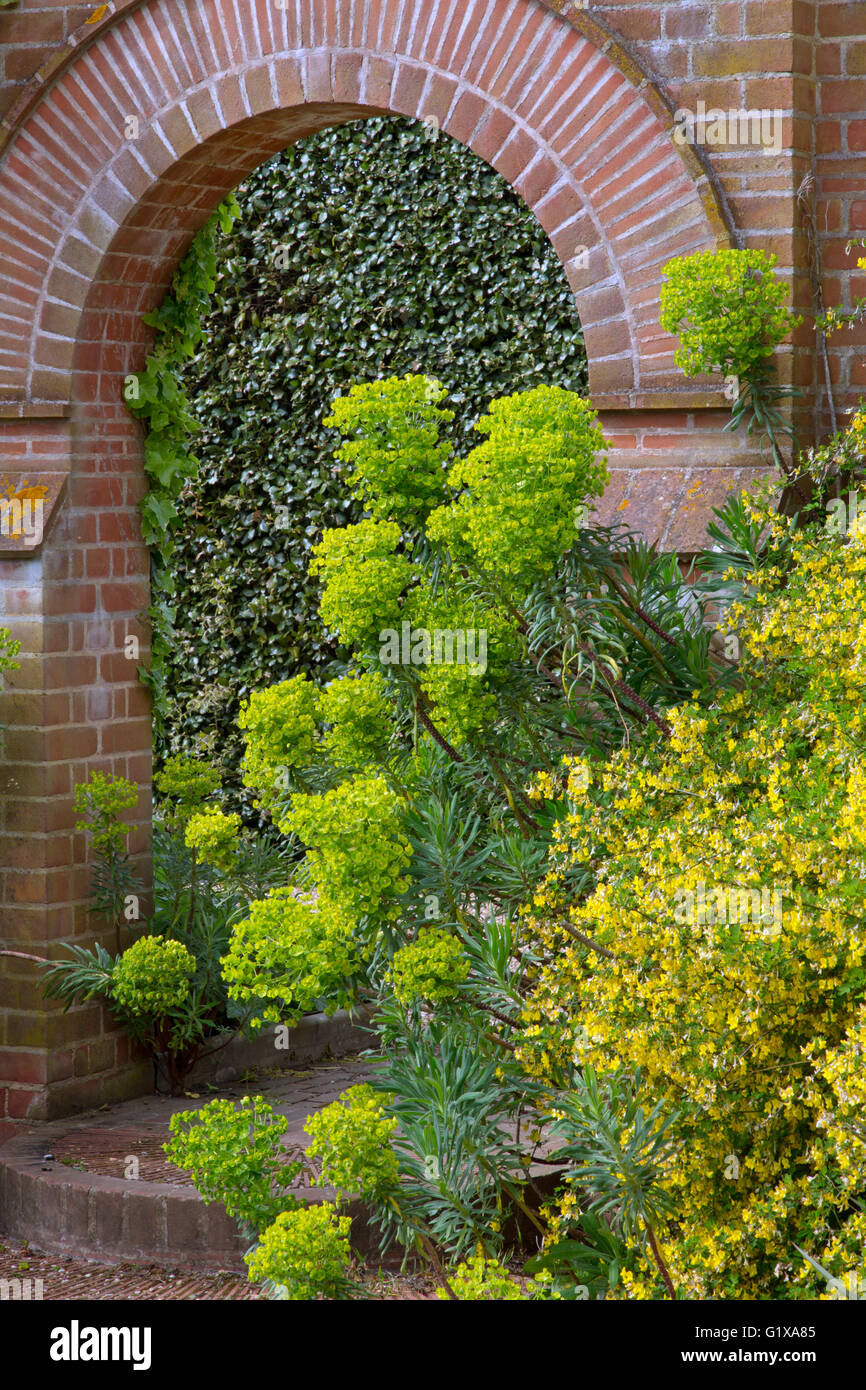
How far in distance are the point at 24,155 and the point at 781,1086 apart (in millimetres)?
3962

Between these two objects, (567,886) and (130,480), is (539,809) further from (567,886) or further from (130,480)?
(130,480)

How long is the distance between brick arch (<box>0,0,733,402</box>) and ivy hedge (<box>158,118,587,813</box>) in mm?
2749

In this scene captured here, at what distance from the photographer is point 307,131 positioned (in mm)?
5230

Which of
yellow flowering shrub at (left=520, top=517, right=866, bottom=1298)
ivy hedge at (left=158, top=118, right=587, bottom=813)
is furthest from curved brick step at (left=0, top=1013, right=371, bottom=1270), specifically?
ivy hedge at (left=158, top=118, right=587, bottom=813)

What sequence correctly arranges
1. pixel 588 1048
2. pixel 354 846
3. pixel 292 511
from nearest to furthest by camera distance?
pixel 588 1048, pixel 354 846, pixel 292 511

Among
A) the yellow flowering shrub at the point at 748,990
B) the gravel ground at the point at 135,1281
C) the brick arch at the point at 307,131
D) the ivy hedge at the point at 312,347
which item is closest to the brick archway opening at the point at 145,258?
the brick arch at the point at 307,131

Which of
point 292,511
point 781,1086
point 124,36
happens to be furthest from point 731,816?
point 292,511

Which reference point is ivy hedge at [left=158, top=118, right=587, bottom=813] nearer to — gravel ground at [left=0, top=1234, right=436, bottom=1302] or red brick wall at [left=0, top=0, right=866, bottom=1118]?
red brick wall at [left=0, top=0, right=866, bottom=1118]

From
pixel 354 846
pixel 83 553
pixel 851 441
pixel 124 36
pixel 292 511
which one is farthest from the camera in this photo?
pixel 292 511

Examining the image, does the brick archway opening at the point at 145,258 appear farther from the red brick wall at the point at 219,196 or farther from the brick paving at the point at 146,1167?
the brick paving at the point at 146,1167

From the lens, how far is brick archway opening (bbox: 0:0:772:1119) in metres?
4.33

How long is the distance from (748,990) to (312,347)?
6.59 m

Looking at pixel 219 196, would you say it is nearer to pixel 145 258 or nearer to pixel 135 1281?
pixel 145 258
